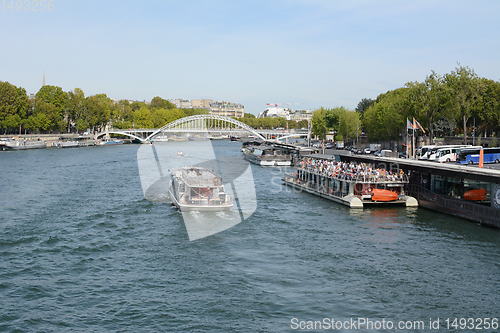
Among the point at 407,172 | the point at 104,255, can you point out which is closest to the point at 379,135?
Result: the point at 407,172

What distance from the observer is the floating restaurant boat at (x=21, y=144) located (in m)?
90.6

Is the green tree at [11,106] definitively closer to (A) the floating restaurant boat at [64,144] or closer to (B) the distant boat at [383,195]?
(A) the floating restaurant boat at [64,144]

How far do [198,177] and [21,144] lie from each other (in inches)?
3065

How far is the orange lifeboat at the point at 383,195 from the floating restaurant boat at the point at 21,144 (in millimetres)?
81578

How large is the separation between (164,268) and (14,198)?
2178 centimetres

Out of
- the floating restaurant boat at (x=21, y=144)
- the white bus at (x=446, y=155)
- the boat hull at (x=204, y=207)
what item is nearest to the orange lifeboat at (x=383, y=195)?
the boat hull at (x=204, y=207)

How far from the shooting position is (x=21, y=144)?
309 ft

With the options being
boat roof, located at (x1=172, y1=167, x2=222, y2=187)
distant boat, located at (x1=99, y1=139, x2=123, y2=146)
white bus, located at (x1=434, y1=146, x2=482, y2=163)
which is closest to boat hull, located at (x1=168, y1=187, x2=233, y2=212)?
boat roof, located at (x1=172, y1=167, x2=222, y2=187)

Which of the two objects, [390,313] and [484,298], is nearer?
[390,313]

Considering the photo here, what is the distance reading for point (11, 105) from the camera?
328 ft

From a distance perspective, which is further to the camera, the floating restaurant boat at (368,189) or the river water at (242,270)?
the floating restaurant boat at (368,189)

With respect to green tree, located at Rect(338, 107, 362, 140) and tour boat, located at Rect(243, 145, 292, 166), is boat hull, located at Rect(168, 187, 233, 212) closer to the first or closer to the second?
tour boat, located at Rect(243, 145, 292, 166)

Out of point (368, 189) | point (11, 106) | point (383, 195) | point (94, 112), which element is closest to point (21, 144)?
point (11, 106)

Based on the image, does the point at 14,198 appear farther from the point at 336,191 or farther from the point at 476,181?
the point at 476,181
